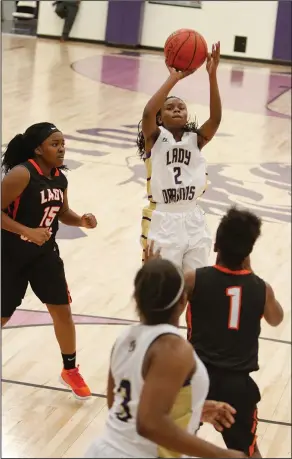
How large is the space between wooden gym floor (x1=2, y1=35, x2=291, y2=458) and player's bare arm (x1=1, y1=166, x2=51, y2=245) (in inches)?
28.3

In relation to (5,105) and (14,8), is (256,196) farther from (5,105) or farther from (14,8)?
(14,8)

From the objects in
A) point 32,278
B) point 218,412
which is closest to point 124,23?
point 32,278

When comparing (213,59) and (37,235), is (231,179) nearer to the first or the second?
(213,59)

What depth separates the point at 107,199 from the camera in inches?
301

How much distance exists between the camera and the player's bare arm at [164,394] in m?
2.00

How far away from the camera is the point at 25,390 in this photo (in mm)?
4203

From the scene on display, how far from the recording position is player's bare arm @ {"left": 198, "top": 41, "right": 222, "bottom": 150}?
3215 mm

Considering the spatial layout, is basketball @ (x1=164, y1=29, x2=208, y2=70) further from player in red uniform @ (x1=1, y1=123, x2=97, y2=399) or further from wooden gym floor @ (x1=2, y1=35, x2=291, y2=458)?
wooden gym floor @ (x1=2, y1=35, x2=291, y2=458)

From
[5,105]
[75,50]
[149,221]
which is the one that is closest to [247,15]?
[75,50]

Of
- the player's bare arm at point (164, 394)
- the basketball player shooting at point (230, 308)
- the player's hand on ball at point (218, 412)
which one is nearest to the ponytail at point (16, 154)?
the basketball player shooting at point (230, 308)

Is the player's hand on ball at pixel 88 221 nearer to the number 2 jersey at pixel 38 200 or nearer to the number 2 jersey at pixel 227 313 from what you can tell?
the number 2 jersey at pixel 38 200

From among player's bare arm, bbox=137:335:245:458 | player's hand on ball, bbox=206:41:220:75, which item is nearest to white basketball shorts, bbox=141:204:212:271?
player's hand on ball, bbox=206:41:220:75

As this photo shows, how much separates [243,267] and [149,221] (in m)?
1.20

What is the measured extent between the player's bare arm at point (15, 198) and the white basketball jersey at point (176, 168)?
2.02ft
